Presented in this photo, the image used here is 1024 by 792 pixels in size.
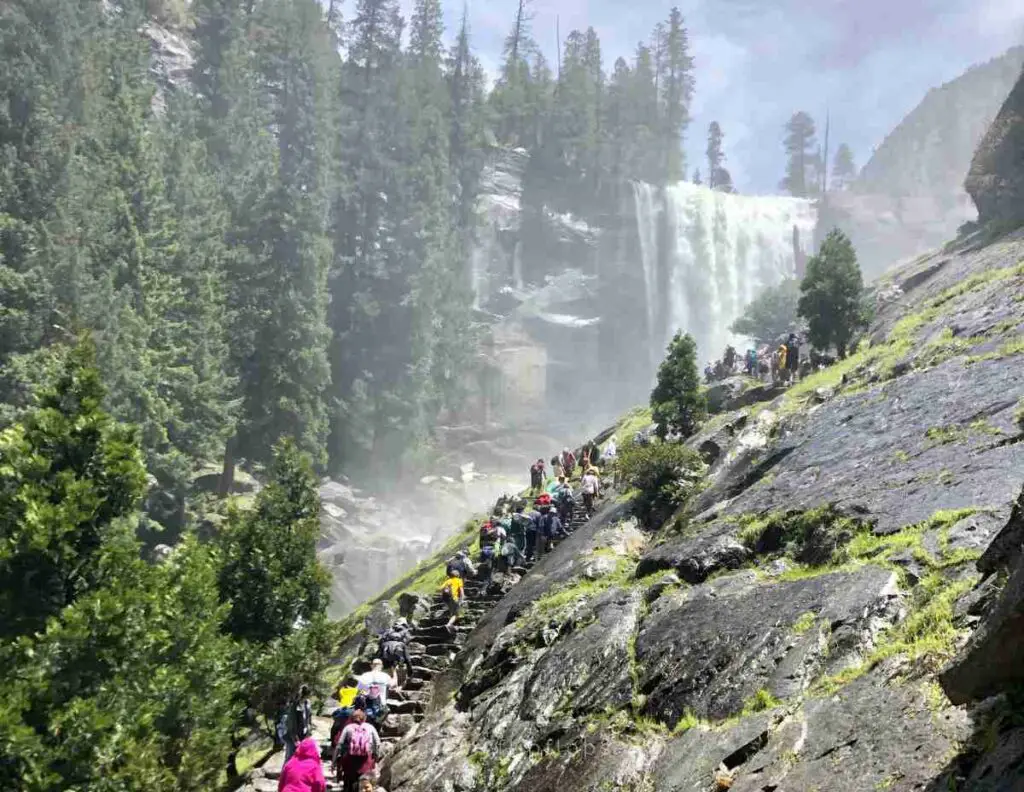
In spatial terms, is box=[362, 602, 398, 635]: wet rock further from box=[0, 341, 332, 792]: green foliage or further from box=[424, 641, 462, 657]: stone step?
box=[0, 341, 332, 792]: green foliage

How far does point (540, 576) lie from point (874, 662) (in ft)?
34.5

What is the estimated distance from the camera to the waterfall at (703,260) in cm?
8181

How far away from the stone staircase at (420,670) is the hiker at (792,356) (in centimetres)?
1301

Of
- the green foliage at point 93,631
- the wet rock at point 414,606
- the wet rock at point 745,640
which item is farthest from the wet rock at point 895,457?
the green foliage at point 93,631

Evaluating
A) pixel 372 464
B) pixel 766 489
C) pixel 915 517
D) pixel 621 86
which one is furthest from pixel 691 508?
pixel 621 86

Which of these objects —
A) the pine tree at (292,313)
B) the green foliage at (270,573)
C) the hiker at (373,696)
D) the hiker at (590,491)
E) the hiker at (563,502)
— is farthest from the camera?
the pine tree at (292,313)

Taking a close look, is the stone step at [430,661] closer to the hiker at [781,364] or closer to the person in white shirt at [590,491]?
the person in white shirt at [590,491]

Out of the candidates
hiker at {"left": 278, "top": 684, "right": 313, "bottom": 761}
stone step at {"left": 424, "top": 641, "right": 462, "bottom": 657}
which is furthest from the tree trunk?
hiker at {"left": 278, "top": 684, "right": 313, "bottom": 761}

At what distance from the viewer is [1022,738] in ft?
16.0

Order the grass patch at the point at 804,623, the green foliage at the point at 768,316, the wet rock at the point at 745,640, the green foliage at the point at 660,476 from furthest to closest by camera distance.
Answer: the green foliage at the point at 768,316 < the green foliage at the point at 660,476 < the grass patch at the point at 804,623 < the wet rock at the point at 745,640

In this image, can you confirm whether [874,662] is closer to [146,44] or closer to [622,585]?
[622,585]

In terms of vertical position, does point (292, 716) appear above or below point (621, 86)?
below

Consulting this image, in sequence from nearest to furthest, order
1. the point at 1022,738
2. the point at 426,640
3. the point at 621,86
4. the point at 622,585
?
the point at 1022,738 < the point at 622,585 < the point at 426,640 < the point at 621,86

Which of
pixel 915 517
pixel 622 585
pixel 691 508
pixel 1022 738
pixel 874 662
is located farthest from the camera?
pixel 691 508
